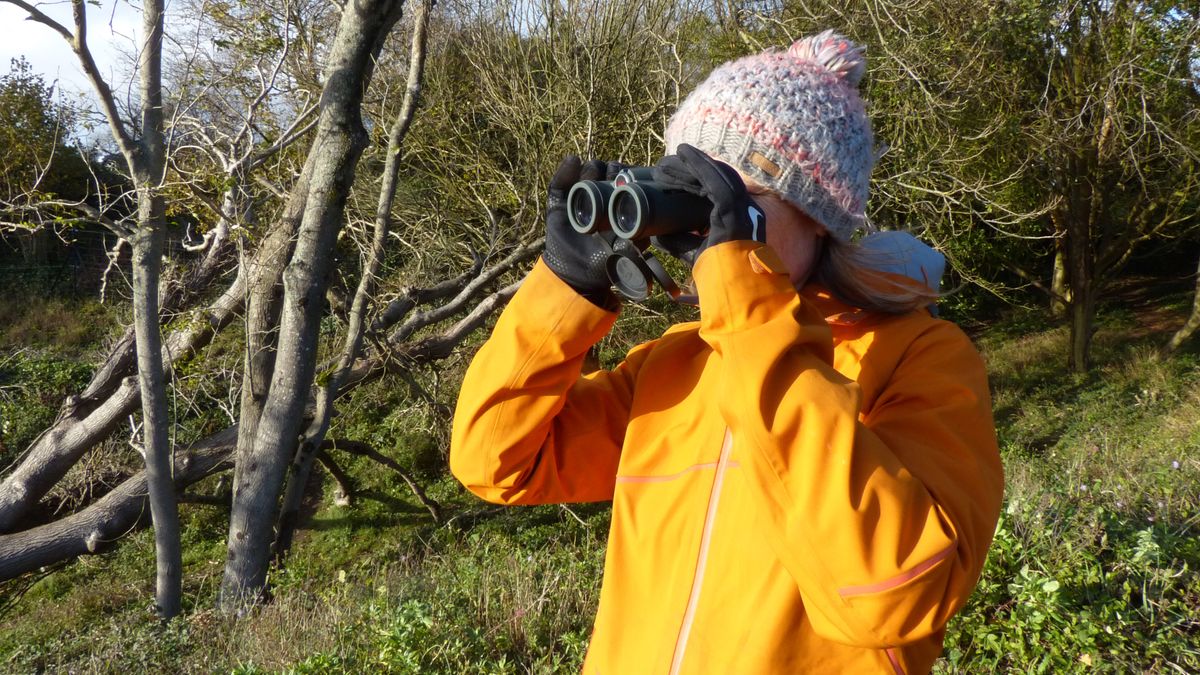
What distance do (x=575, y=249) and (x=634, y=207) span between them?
17 cm

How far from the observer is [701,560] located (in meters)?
1.17

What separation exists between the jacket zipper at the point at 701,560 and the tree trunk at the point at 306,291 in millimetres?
4336

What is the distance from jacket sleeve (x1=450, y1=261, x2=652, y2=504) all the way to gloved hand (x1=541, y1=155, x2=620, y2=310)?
0.02 m

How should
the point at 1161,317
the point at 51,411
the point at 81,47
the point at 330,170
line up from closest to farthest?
1. the point at 81,47
2. the point at 330,170
3. the point at 51,411
4. the point at 1161,317

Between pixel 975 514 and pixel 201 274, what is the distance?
712cm

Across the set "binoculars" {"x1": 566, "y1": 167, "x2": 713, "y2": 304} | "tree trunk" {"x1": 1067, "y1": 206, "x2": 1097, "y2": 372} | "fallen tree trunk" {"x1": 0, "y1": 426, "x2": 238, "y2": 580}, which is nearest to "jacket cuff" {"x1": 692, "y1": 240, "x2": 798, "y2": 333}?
"binoculars" {"x1": 566, "y1": 167, "x2": 713, "y2": 304}

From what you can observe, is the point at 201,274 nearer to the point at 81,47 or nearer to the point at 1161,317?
the point at 81,47

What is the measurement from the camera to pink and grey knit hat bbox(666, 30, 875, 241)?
4.02ft

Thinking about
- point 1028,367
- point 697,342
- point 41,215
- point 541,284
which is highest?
point 41,215

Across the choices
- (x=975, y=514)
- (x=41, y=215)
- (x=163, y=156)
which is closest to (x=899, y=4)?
(x=163, y=156)

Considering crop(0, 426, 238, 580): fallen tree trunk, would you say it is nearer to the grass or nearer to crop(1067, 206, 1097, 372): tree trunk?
the grass

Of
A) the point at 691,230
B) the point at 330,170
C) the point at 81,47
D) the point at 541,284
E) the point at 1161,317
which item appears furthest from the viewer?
the point at 1161,317

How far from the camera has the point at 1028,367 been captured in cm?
1206

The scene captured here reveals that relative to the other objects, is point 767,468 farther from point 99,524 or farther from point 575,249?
point 99,524
